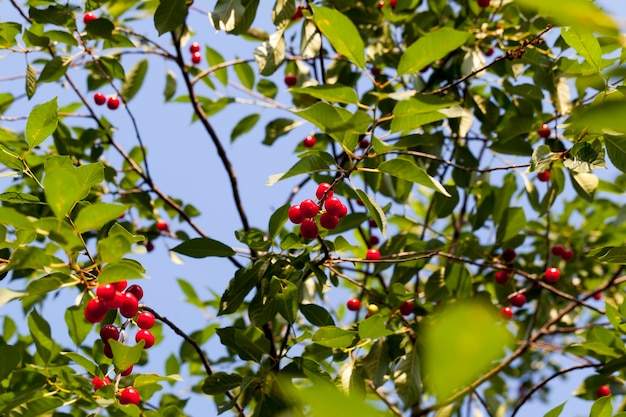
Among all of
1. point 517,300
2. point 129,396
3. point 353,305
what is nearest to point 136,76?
point 353,305

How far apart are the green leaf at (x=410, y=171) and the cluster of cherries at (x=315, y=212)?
0.19 meters

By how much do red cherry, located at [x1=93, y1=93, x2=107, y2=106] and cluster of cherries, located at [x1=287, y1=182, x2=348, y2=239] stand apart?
1893 millimetres

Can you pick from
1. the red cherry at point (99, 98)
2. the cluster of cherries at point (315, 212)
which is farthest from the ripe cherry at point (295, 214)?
the red cherry at point (99, 98)

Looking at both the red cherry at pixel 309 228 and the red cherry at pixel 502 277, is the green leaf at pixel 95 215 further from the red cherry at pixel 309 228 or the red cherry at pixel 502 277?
the red cherry at pixel 502 277

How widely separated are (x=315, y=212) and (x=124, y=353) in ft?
2.01

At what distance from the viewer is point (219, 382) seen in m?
1.81

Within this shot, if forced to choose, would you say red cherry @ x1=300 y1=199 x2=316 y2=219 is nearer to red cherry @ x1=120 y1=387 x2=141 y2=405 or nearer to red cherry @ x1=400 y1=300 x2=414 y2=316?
red cherry @ x1=120 y1=387 x2=141 y2=405

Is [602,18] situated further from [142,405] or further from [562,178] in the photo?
[562,178]

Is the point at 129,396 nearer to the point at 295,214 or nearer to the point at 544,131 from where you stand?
the point at 295,214

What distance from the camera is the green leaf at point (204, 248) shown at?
71.4 inches

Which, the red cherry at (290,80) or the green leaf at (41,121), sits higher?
the green leaf at (41,121)

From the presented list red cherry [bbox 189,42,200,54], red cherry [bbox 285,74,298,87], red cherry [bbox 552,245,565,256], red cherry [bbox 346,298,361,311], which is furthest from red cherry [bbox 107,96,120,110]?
red cherry [bbox 552,245,565,256]

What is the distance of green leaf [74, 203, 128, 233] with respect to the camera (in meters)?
1.12

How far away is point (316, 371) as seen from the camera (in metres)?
1.68
